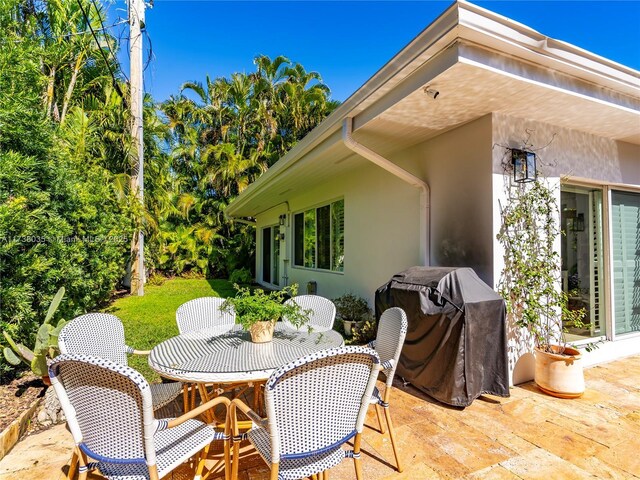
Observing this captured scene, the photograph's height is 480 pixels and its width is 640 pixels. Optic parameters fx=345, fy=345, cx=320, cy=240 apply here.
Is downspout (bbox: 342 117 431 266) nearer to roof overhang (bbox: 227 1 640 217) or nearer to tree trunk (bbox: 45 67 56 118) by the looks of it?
roof overhang (bbox: 227 1 640 217)

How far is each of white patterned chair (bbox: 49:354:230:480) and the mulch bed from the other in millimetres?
1641

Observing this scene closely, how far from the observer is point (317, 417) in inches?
62.2

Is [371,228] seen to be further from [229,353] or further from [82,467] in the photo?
[82,467]

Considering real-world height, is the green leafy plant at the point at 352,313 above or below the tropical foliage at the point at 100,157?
below

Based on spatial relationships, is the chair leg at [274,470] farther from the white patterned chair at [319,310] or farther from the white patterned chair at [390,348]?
the white patterned chair at [319,310]

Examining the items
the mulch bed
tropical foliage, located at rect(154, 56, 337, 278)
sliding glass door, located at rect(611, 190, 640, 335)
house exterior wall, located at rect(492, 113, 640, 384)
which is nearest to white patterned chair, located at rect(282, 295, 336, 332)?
house exterior wall, located at rect(492, 113, 640, 384)

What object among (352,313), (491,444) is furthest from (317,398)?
(352,313)

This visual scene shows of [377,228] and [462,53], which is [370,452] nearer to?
[462,53]

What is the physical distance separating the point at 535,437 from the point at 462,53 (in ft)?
9.39

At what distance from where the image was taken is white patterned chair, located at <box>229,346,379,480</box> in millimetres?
1491

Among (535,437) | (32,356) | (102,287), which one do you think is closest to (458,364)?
(535,437)

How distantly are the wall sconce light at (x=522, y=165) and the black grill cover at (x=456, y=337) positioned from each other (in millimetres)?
1172

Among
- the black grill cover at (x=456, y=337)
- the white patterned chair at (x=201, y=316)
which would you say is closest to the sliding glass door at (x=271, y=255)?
the white patterned chair at (x=201, y=316)

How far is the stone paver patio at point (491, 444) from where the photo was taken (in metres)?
2.20
